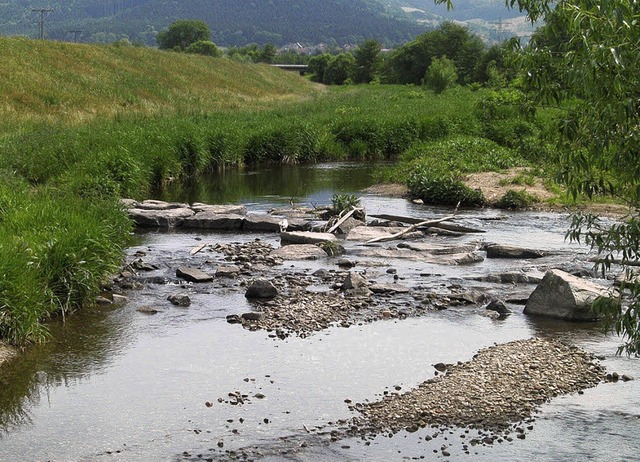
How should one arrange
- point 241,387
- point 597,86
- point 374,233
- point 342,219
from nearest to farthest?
point 597,86 < point 241,387 < point 374,233 < point 342,219

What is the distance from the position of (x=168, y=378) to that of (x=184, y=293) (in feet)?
13.7

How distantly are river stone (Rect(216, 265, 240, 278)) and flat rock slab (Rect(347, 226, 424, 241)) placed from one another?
4.21 metres

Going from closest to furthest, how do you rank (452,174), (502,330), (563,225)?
(502,330), (563,225), (452,174)

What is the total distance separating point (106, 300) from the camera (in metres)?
14.4

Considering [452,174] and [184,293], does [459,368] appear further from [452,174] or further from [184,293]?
[452,174]

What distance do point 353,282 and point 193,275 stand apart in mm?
2927

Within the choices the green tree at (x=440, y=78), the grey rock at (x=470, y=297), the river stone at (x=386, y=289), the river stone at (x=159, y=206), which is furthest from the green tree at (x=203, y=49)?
the grey rock at (x=470, y=297)

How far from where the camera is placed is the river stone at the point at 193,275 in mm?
15938

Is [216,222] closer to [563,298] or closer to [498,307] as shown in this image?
[498,307]

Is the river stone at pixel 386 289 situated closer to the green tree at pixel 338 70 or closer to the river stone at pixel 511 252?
the river stone at pixel 511 252

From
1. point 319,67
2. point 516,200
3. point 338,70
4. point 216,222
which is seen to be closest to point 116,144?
point 216,222

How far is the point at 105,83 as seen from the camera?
55844 millimetres

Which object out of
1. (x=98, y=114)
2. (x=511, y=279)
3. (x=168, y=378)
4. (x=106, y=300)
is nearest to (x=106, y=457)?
(x=168, y=378)

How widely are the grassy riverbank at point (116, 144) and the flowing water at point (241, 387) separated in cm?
95
